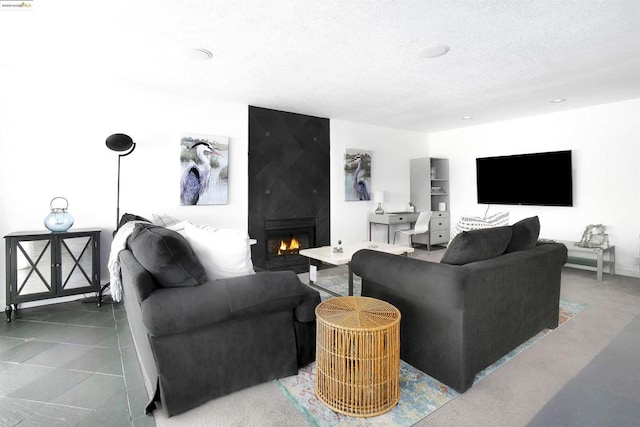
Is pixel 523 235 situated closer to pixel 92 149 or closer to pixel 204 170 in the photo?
pixel 204 170

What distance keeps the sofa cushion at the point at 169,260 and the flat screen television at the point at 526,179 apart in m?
5.16

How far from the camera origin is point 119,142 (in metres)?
3.26

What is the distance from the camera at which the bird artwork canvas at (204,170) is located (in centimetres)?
396

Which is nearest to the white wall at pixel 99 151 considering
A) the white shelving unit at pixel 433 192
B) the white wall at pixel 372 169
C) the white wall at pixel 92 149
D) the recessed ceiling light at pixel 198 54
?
the white wall at pixel 92 149

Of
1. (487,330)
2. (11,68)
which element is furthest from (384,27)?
(11,68)

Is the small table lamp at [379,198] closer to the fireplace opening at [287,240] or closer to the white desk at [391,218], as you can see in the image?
the white desk at [391,218]

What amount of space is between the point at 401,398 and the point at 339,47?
252 cm

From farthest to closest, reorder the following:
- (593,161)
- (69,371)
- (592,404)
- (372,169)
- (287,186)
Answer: (372,169) < (287,186) < (593,161) < (69,371) < (592,404)

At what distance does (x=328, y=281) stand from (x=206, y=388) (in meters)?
2.42

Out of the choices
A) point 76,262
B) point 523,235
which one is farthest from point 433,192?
point 76,262

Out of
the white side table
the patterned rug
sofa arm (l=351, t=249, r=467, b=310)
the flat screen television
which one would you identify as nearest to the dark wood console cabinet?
the patterned rug

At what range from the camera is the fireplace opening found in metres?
4.68

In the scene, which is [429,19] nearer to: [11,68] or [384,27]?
[384,27]

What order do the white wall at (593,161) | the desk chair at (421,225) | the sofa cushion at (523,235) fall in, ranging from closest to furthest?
1. the sofa cushion at (523,235)
2. the white wall at (593,161)
3. the desk chair at (421,225)
